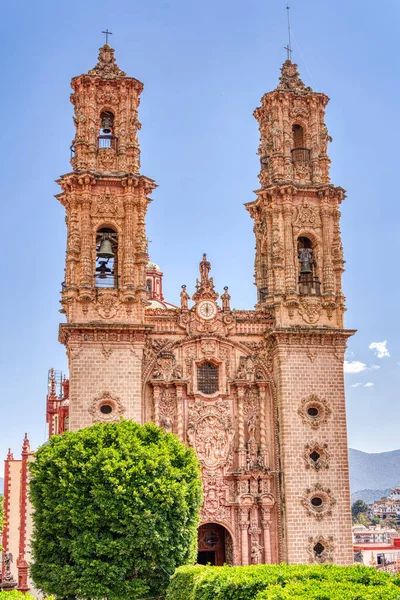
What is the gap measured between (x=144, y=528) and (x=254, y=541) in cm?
738

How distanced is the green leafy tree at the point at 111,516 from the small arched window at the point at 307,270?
1079 centimetres

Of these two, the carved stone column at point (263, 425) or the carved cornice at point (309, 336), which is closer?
the carved stone column at point (263, 425)

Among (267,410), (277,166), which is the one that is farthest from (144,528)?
(277,166)

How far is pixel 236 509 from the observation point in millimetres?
32156

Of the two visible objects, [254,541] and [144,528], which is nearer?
[144,528]

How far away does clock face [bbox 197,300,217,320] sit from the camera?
33875 mm

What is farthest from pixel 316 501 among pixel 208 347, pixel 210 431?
pixel 208 347

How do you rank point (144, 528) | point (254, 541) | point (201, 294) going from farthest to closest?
point (201, 294) → point (254, 541) → point (144, 528)

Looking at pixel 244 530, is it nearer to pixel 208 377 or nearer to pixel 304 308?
pixel 208 377

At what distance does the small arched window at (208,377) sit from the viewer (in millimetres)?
33438

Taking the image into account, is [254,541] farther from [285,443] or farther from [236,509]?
[285,443]

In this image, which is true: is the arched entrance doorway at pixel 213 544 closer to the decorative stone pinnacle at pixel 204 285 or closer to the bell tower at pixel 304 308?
the bell tower at pixel 304 308

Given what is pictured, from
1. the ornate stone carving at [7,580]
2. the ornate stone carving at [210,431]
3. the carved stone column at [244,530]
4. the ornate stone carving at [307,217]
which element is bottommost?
the ornate stone carving at [7,580]

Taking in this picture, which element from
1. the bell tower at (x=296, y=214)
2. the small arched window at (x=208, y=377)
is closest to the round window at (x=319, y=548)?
the small arched window at (x=208, y=377)
